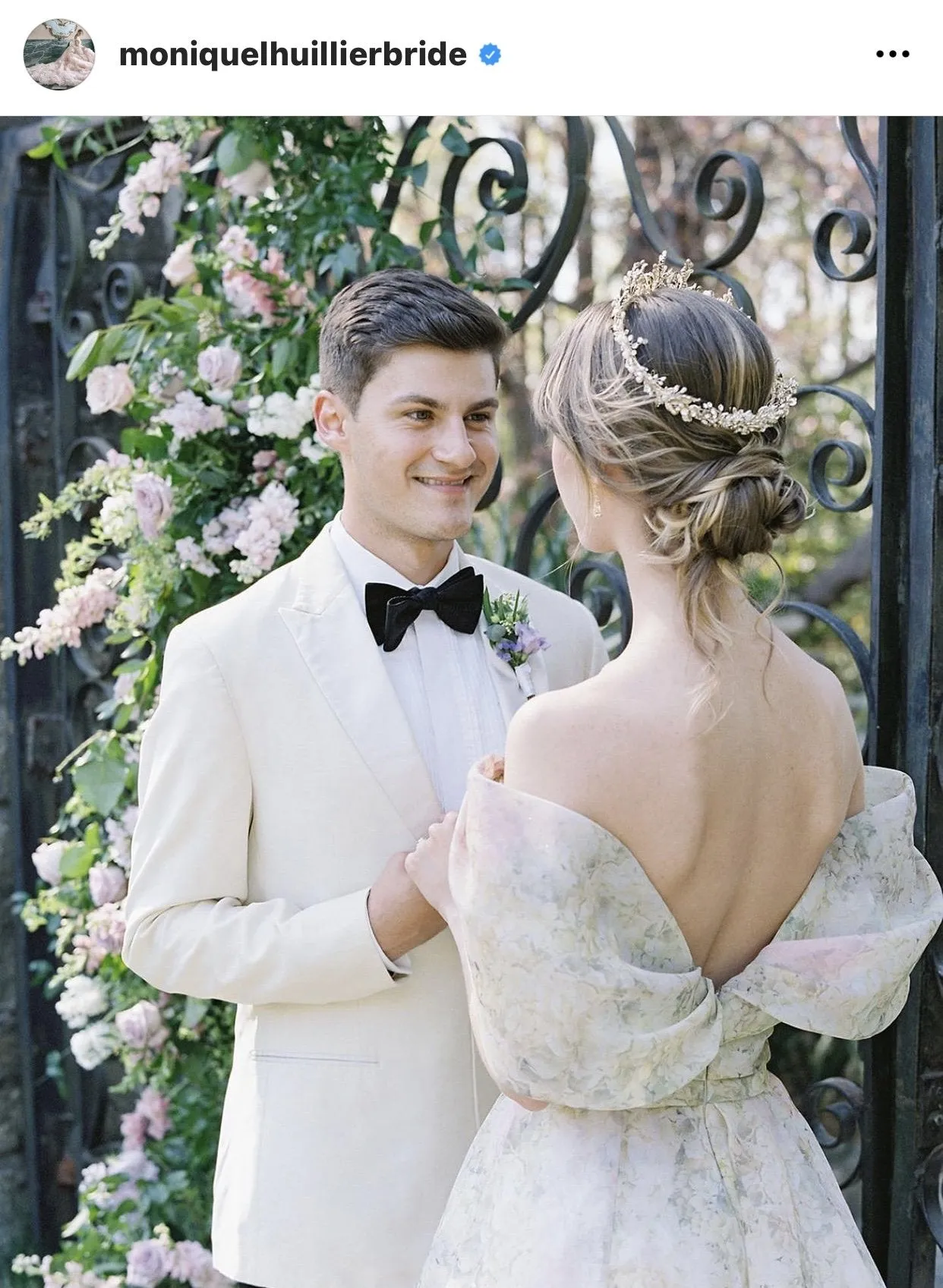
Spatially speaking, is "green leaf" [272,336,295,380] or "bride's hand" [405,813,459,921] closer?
"bride's hand" [405,813,459,921]

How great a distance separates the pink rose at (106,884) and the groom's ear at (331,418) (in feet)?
4.70

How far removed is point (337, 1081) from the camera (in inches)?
88.0

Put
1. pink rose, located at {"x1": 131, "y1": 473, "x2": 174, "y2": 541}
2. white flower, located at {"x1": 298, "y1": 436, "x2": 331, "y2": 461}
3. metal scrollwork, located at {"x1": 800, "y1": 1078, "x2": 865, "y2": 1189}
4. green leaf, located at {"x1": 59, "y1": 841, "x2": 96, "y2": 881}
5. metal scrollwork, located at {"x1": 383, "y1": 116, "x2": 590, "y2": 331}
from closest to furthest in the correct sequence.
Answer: metal scrollwork, located at {"x1": 800, "y1": 1078, "x2": 865, "y2": 1189} → metal scrollwork, located at {"x1": 383, "y1": 116, "x2": 590, "y2": 331} → white flower, located at {"x1": 298, "y1": 436, "x2": 331, "y2": 461} → pink rose, located at {"x1": 131, "y1": 473, "x2": 174, "y2": 541} → green leaf, located at {"x1": 59, "y1": 841, "x2": 96, "y2": 881}

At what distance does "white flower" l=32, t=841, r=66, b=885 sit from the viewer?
11.8 ft

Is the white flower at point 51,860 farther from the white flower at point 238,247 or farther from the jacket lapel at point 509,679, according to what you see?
the jacket lapel at point 509,679

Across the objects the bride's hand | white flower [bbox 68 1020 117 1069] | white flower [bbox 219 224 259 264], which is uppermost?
white flower [bbox 219 224 259 264]

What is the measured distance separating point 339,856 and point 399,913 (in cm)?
17

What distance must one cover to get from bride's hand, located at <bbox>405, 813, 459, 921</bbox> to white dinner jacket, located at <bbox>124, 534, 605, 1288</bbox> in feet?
0.60

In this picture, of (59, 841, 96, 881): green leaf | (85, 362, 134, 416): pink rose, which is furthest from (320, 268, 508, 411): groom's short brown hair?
(59, 841, 96, 881): green leaf

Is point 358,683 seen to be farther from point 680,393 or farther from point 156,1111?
point 156,1111

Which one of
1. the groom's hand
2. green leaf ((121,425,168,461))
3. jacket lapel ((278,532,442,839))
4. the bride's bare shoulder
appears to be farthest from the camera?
green leaf ((121,425,168,461))
